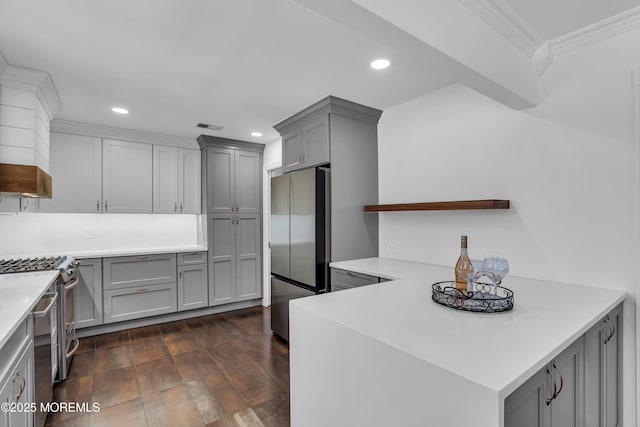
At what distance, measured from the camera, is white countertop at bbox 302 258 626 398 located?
891mm

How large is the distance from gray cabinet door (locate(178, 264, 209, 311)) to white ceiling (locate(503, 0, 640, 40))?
4.08 m

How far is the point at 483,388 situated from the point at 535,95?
2046 millimetres

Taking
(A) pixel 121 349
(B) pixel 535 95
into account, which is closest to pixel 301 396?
(B) pixel 535 95

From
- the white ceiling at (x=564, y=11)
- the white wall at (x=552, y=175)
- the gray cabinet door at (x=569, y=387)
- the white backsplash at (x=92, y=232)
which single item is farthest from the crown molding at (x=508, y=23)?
the white backsplash at (x=92, y=232)

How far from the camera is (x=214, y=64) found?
2.23 m

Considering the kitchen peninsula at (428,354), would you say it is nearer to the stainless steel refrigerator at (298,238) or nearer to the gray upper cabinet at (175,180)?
the stainless steel refrigerator at (298,238)

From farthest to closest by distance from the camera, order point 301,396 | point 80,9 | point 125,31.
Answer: point 125,31
point 80,9
point 301,396

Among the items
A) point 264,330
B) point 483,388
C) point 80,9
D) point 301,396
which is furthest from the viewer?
point 264,330

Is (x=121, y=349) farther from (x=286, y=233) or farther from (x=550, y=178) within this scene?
(x=550, y=178)

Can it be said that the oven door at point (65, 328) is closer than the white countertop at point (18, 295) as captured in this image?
No

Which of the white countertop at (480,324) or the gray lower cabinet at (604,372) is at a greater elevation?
the white countertop at (480,324)

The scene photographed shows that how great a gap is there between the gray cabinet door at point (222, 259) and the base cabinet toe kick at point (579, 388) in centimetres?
383

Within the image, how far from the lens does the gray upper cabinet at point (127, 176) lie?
3766 millimetres

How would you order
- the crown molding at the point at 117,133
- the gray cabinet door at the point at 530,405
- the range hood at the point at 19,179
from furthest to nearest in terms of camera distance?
the crown molding at the point at 117,133, the range hood at the point at 19,179, the gray cabinet door at the point at 530,405
